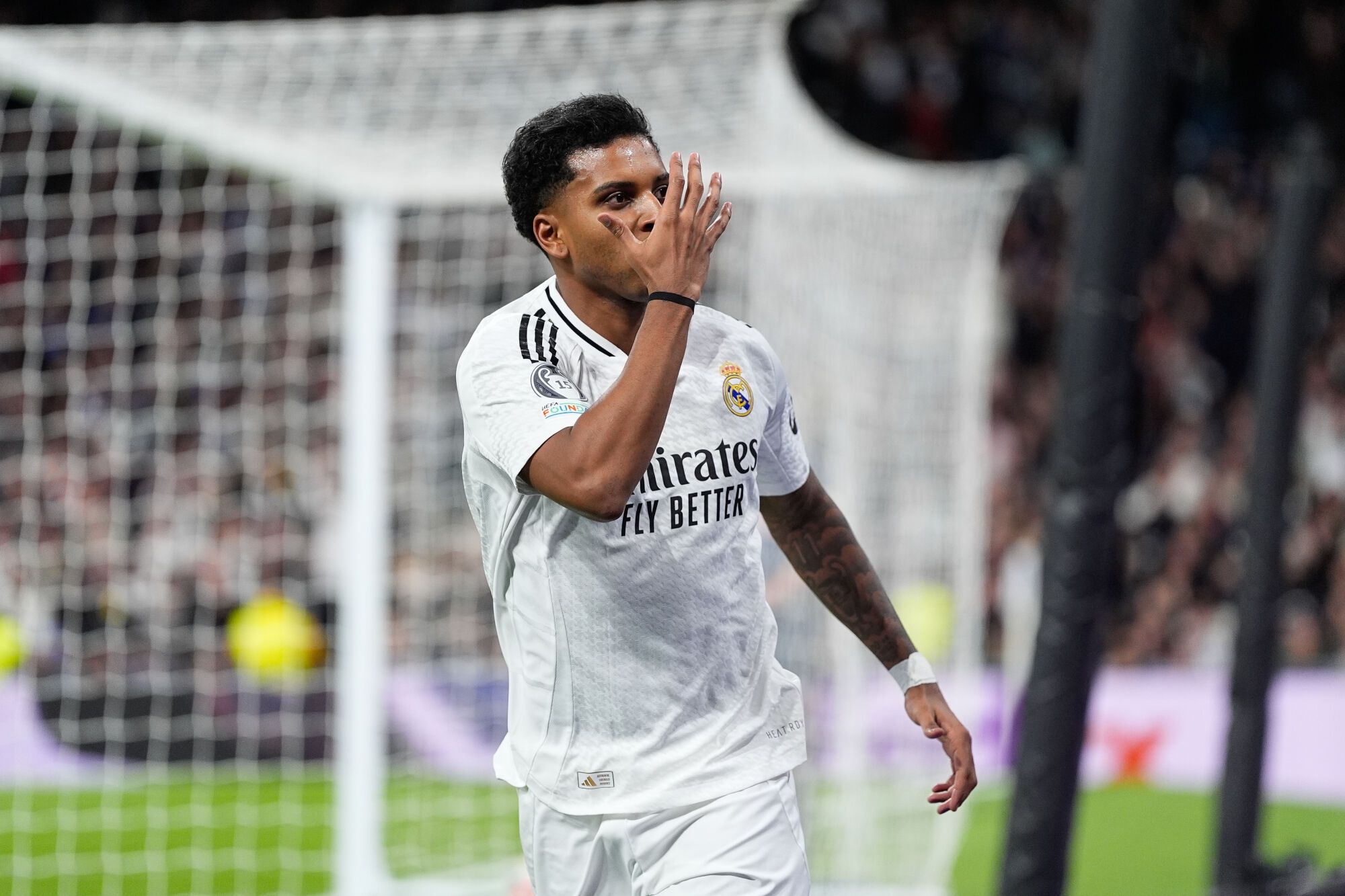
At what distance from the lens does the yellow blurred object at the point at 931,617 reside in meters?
9.79

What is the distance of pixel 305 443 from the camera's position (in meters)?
11.5

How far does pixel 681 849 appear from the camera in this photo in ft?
8.69

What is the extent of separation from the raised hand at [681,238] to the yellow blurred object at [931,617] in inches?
283

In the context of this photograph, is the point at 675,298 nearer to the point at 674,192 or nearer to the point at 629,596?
the point at 674,192

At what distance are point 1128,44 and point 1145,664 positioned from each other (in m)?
9.12

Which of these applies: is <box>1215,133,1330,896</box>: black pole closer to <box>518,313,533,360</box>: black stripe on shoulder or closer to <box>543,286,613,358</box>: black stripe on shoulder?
<box>543,286,613,358</box>: black stripe on shoulder

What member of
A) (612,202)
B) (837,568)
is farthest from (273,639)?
(612,202)

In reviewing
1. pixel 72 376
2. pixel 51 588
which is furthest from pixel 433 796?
pixel 72 376

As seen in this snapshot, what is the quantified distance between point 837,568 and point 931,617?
7.43 metres

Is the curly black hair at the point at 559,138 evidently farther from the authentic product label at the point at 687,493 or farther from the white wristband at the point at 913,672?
the white wristband at the point at 913,672

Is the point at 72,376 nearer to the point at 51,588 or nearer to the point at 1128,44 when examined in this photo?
the point at 51,588

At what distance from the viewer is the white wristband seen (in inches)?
117

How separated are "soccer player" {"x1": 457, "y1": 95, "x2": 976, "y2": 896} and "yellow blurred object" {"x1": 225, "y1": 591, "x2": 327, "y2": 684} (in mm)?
7442

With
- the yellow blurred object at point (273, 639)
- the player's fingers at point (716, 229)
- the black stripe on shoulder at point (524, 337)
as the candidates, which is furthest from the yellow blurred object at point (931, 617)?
the player's fingers at point (716, 229)
